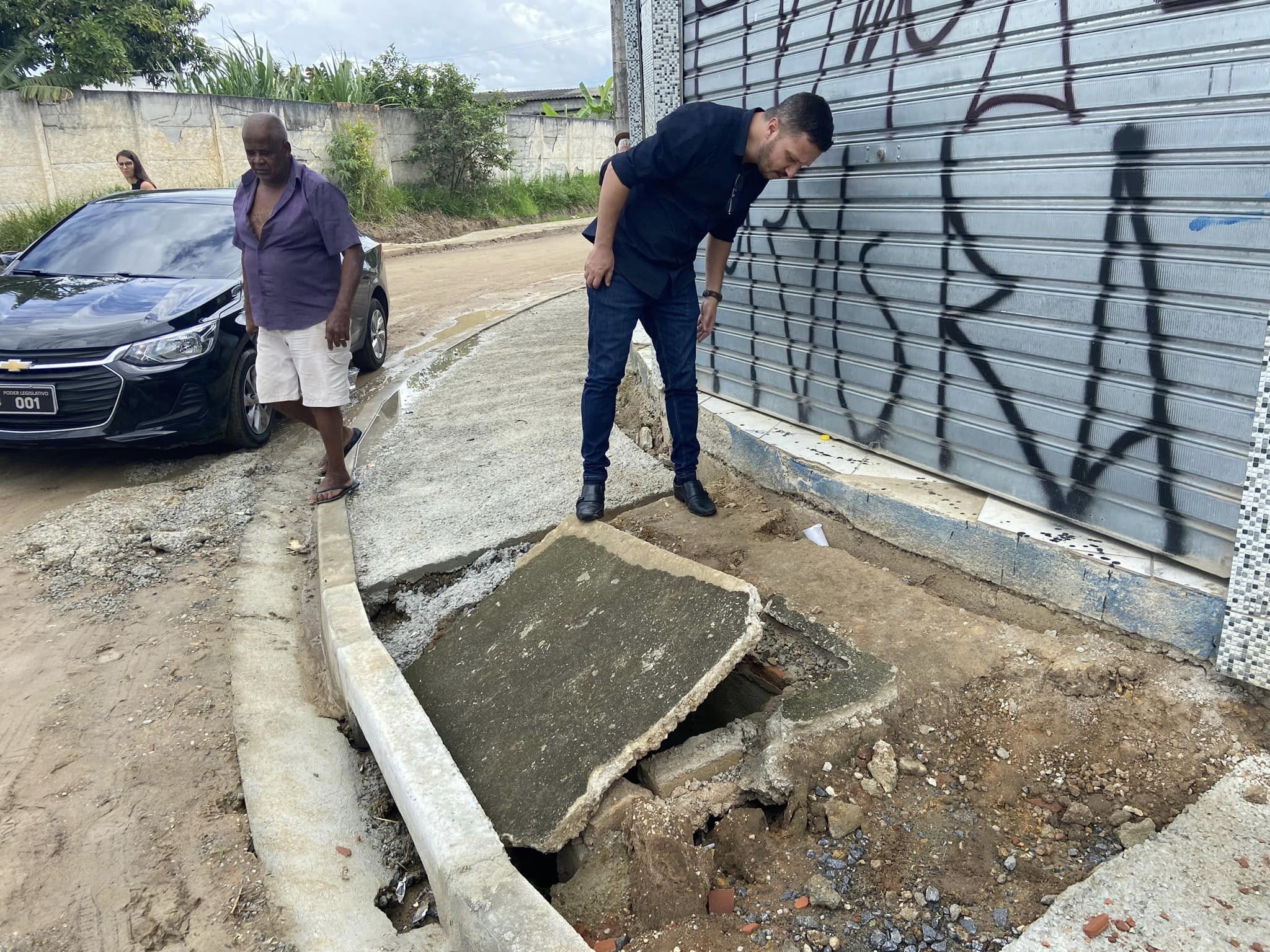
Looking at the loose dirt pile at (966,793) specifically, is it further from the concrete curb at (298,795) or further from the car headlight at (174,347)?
the car headlight at (174,347)

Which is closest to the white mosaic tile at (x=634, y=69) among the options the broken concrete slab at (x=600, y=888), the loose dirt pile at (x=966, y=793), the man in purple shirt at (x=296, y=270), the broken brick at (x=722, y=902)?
the man in purple shirt at (x=296, y=270)

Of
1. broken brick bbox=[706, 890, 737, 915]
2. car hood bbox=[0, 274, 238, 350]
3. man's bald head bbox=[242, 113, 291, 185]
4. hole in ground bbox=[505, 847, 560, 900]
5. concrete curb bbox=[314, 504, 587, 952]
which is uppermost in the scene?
man's bald head bbox=[242, 113, 291, 185]

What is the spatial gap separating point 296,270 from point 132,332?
4.55 ft

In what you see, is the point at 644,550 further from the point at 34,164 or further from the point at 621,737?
the point at 34,164

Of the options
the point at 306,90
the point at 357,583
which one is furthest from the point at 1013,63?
the point at 306,90

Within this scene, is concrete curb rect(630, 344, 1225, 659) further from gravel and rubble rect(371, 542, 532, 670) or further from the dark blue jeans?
gravel and rubble rect(371, 542, 532, 670)

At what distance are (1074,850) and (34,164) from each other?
1671 cm

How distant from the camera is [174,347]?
5.20 meters

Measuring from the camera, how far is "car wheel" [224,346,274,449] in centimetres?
556

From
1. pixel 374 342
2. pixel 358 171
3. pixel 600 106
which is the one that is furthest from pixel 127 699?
pixel 600 106

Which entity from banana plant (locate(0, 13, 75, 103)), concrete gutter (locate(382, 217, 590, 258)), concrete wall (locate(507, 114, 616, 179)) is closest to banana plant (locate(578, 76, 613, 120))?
concrete wall (locate(507, 114, 616, 179))

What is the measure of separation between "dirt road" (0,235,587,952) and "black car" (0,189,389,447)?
36 centimetres

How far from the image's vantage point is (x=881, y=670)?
2.76 metres

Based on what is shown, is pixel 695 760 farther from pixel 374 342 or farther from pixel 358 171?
pixel 358 171
